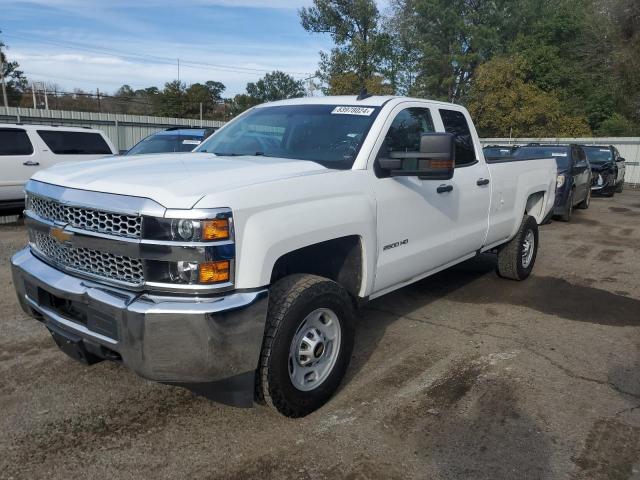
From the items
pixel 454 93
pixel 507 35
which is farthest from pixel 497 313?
pixel 507 35

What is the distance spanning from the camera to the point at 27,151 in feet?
32.7

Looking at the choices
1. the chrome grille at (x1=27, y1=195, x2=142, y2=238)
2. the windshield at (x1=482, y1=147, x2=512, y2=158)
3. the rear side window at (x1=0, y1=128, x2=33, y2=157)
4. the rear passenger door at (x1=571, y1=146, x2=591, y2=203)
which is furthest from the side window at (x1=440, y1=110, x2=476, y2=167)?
the windshield at (x1=482, y1=147, x2=512, y2=158)

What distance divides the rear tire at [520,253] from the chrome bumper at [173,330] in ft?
14.1

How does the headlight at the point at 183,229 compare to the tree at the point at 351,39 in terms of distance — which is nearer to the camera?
the headlight at the point at 183,229

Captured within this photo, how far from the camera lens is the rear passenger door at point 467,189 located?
15.5ft

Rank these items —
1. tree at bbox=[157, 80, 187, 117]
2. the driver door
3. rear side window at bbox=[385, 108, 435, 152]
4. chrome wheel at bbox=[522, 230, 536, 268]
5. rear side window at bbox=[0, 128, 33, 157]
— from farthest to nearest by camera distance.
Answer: tree at bbox=[157, 80, 187, 117], rear side window at bbox=[0, 128, 33, 157], chrome wheel at bbox=[522, 230, 536, 268], rear side window at bbox=[385, 108, 435, 152], the driver door

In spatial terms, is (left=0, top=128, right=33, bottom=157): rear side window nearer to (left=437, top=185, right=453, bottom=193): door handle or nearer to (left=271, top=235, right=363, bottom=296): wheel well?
(left=271, top=235, right=363, bottom=296): wheel well

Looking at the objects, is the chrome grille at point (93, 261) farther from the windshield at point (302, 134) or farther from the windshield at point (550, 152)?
the windshield at point (550, 152)

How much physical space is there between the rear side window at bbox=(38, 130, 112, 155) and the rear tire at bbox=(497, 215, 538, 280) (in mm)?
8521

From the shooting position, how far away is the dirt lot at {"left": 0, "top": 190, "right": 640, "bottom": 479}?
9.20 ft

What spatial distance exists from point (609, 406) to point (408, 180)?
2.01 metres

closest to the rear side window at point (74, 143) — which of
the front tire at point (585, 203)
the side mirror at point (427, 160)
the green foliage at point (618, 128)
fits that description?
the side mirror at point (427, 160)

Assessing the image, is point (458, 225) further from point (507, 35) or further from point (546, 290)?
point (507, 35)

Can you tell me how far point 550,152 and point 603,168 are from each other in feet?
22.1
